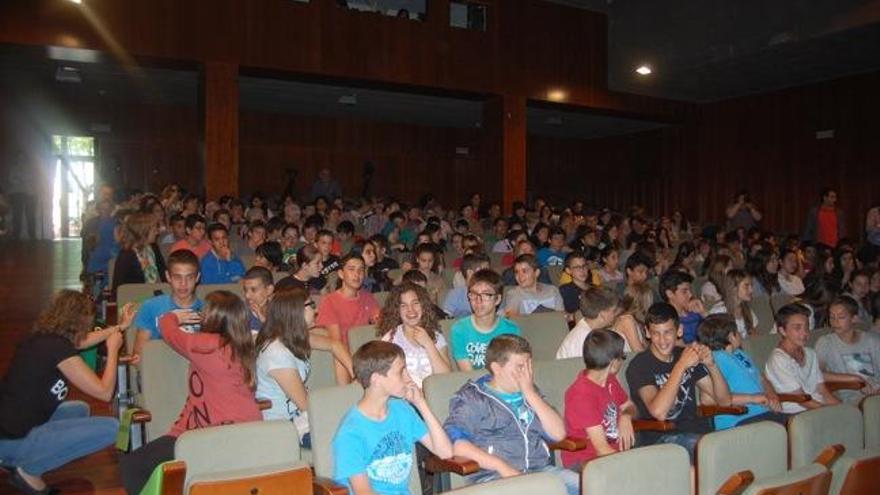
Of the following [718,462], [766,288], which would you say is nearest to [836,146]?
[766,288]

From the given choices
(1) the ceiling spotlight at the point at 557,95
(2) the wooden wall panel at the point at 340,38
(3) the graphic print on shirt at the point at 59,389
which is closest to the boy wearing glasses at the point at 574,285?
(3) the graphic print on shirt at the point at 59,389

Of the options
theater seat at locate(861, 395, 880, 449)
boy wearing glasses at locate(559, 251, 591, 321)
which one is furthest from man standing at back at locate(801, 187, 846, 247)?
theater seat at locate(861, 395, 880, 449)

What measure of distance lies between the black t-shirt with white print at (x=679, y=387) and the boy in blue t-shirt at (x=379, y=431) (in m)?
1.22

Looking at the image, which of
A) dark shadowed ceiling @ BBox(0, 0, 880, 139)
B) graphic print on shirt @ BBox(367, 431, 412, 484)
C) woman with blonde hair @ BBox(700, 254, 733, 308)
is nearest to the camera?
graphic print on shirt @ BBox(367, 431, 412, 484)

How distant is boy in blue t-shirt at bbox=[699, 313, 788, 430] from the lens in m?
3.82

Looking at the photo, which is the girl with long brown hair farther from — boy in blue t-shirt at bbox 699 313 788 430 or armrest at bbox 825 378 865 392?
armrest at bbox 825 378 865 392

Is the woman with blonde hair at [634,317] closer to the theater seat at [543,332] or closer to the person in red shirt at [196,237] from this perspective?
the theater seat at [543,332]

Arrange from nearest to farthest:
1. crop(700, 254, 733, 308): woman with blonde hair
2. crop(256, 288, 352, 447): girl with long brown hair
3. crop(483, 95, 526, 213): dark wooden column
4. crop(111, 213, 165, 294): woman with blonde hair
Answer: crop(256, 288, 352, 447): girl with long brown hair < crop(111, 213, 165, 294): woman with blonde hair < crop(700, 254, 733, 308): woman with blonde hair < crop(483, 95, 526, 213): dark wooden column

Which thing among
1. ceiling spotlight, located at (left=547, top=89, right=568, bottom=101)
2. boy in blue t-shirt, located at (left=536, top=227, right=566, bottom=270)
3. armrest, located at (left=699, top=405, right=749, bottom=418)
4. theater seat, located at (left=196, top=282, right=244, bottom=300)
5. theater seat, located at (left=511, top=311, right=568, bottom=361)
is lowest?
armrest, located at (left=699, top=405, right=749, bottom=418)

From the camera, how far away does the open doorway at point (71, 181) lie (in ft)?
50.1

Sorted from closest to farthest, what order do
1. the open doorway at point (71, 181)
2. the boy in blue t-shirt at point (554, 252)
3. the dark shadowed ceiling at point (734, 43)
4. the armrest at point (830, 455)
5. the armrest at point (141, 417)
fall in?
the armrest at point (830, 455) < the armrest at point (141, 417) < the boy in blue t-shirt at point (554, 252) < the dark shadowed ceiling at point (734, 43) < the open doorway at point (71, 181)

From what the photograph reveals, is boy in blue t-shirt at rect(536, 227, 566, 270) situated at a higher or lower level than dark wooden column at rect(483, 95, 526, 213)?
lower

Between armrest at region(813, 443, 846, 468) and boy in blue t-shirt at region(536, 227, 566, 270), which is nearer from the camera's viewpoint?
armrest at region(813, 443, 846, 468)

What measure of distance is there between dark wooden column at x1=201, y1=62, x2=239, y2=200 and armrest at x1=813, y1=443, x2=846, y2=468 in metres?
8.39
